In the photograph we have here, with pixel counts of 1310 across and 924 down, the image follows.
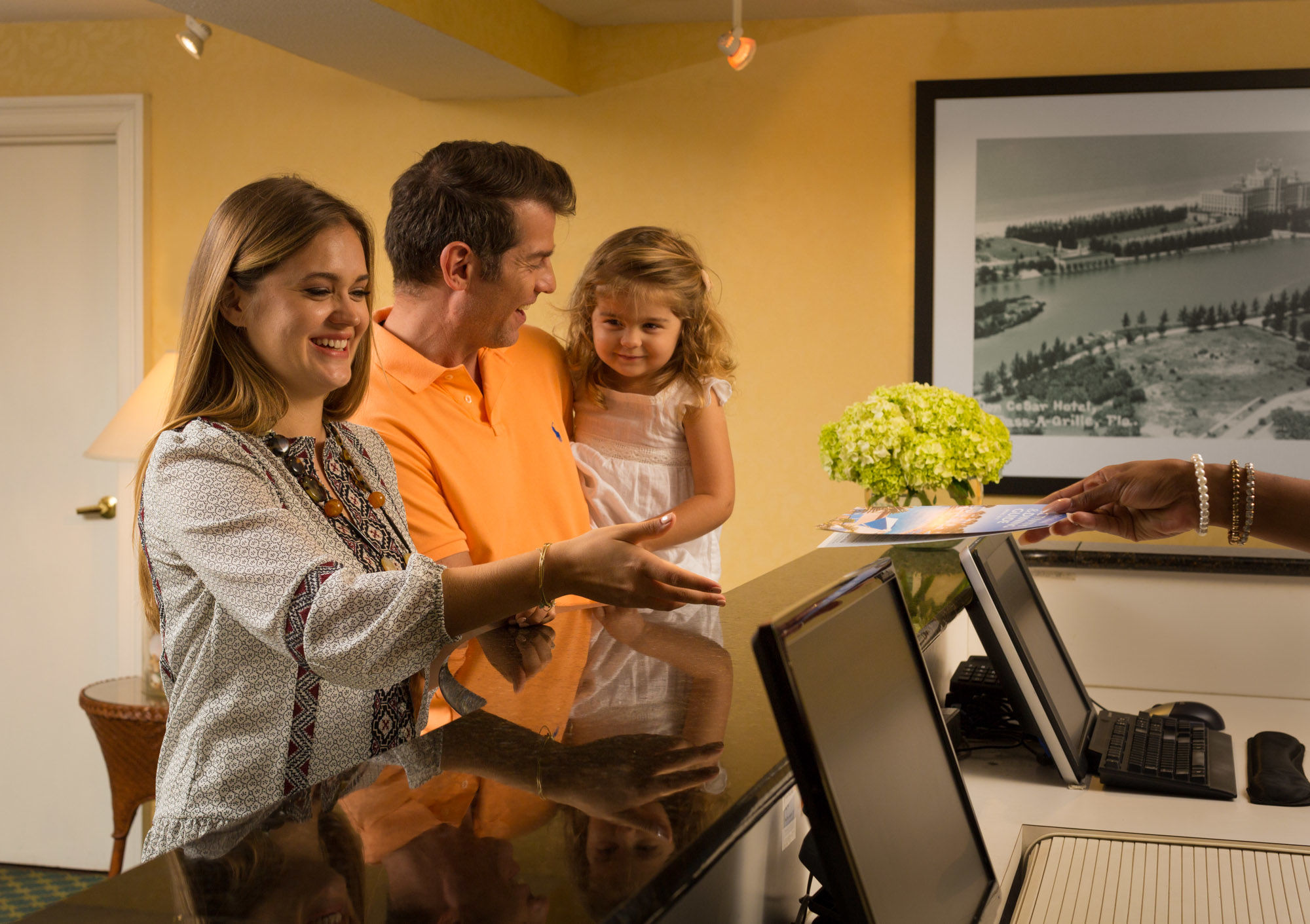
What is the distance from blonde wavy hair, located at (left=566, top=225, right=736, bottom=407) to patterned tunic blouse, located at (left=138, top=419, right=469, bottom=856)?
96 cm

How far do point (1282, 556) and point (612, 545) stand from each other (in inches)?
88.7

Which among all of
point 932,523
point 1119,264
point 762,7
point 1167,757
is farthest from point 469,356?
point 1119,264

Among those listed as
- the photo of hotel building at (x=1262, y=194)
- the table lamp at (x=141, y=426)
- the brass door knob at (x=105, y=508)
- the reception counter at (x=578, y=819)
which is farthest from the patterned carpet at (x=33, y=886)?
the photo of hotel building at (x=1262, y=194)

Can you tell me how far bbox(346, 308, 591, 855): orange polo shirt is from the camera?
5.03 ft

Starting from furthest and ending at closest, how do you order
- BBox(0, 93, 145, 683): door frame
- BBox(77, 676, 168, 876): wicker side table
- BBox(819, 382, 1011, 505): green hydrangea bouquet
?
BBox(0, 93, 145, 683): door frame < BBox(77, 676, 168, 876): wicker side table < BBox(819, 382, 1011, 505): green hydrangea bouquet

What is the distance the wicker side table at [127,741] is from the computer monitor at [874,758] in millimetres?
2759

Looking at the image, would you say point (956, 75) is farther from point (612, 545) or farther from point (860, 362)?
point (612, 545)

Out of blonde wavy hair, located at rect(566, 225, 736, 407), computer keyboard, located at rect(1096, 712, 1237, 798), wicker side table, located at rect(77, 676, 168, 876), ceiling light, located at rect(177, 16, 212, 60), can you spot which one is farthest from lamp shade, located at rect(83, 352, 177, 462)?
computer keyboard, located at rect(1096, 712, 1237, 798)

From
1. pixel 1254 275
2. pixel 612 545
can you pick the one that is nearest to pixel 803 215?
pixel 1254 275

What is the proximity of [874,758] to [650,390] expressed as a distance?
1420mm

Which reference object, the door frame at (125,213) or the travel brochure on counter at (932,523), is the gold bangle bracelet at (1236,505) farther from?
the door frame at (125,213)

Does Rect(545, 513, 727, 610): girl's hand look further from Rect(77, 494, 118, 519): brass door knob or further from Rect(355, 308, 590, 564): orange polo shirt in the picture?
Rect(77, 494, 118, 519): brass door knob

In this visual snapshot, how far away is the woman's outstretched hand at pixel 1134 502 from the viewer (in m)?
1.65

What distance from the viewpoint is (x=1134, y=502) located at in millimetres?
1710
